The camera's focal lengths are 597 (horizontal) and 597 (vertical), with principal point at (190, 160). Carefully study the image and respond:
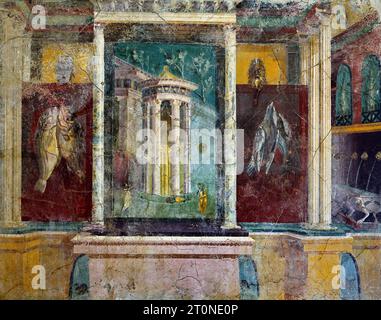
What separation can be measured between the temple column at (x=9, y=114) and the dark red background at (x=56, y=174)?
6 centimetres

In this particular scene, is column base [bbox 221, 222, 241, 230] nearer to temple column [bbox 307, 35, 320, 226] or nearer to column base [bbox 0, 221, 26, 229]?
temple column [bbox 307, 35, 320, 226]

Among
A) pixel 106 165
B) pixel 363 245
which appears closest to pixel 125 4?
pixel 106 165

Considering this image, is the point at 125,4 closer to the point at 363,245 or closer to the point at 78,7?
the point at 78,7

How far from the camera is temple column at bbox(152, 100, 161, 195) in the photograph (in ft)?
15.0

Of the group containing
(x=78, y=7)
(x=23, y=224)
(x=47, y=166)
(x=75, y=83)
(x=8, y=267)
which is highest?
(x=78, y=7)

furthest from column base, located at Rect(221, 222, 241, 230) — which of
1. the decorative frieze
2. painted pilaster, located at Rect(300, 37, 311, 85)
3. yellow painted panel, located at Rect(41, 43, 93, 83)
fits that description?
the decorative frieze

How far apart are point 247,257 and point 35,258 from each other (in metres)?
1.62

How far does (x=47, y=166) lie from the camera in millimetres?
4582

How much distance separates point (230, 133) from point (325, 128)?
2.41ft

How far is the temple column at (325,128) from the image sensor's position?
4.58m

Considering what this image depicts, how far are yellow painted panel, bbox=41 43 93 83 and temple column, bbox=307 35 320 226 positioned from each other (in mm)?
1702

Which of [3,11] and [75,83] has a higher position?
[3,11]

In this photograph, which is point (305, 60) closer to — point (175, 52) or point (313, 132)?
point (313, 132)

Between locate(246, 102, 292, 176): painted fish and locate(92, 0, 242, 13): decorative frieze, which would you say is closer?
locate(92, 0, 242, 13): decorative frieze
